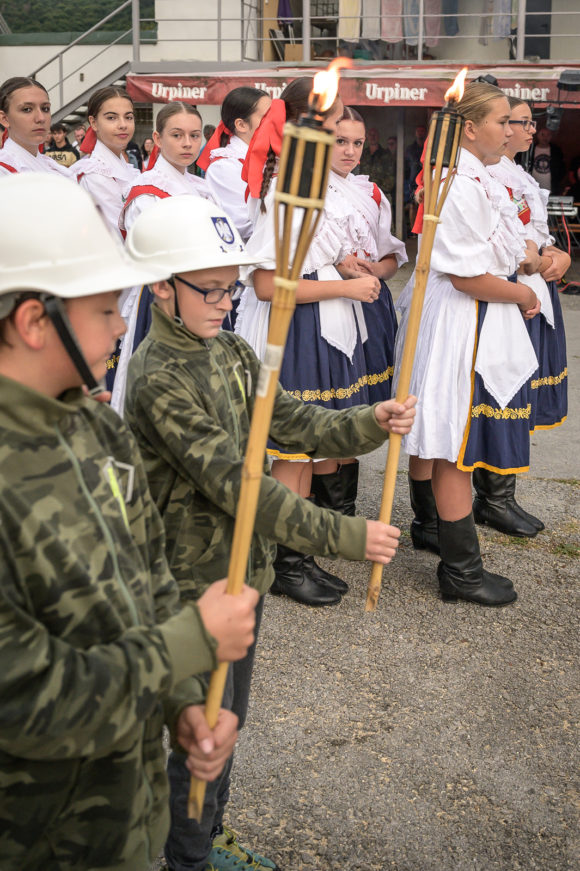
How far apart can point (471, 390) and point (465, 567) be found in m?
0.71

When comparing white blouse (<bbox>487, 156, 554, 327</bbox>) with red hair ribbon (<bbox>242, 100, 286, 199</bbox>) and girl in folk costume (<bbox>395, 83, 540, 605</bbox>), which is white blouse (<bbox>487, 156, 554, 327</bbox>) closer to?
girl in folk costume (<bbox>395, 83, 540, 605</bbox>)

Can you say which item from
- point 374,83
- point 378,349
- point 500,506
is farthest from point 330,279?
point 374,83

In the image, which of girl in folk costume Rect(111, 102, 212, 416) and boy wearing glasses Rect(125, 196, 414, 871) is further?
girl in folk costume Rect(111, 102, 212, 416)

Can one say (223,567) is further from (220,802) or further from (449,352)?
(449,352)

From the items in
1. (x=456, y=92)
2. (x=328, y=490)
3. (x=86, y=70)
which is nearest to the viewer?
(x=456, y=92)

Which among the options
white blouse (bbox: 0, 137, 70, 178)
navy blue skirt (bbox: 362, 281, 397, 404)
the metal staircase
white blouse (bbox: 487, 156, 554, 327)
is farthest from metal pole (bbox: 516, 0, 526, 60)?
navy blue skirt (bbox: 362, 281, 397, 404)

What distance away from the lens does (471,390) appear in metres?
3.76

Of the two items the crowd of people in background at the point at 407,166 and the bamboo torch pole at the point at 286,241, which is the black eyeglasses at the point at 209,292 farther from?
the crowd of people in background at the point at 407,166

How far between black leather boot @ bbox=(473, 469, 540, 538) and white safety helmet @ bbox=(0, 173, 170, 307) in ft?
11.2

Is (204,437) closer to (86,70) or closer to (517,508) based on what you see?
(517,508)

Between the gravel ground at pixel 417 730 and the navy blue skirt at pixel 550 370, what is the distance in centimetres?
72

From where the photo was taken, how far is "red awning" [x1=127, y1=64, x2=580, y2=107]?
1397cm

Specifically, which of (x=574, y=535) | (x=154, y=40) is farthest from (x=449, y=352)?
(x=154, y=40)

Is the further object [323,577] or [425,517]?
[425,517]
